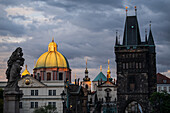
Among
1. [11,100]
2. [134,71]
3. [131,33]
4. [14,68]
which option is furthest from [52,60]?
[11,100]

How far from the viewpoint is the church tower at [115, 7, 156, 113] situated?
9306 centimetres

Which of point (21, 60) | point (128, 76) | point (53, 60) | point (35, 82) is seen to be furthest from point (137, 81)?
point (21, 60)

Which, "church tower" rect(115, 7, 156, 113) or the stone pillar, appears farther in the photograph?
"church tower" rect(115, 7, 156, 113)

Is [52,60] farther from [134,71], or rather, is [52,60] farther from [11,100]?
[11,100]

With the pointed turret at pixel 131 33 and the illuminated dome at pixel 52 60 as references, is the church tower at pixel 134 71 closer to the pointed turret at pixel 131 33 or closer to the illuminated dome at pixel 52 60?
the pointed turret at pixel 131 33

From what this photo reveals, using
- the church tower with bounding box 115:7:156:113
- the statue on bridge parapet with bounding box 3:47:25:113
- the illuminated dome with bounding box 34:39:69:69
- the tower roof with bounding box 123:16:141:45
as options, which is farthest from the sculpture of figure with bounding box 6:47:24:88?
the tower roof with bounding box 123:16:141:45

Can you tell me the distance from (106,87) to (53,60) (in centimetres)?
3253

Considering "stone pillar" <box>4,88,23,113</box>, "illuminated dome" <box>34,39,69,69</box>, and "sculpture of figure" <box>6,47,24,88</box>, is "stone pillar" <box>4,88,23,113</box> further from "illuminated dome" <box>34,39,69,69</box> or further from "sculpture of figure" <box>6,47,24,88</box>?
"illuminated dome" <box>34,39,69,69</box>

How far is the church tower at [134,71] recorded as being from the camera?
3664 inches

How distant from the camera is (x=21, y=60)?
70.0ft

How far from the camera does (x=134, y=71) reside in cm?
9406

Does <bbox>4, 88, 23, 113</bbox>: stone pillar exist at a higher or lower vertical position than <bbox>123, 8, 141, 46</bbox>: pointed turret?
lower

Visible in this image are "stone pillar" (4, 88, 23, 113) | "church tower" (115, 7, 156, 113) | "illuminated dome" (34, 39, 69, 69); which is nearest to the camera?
"stone pillar" (4, 88, 23, 113)

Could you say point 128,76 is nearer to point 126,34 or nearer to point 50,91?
point 126,34
